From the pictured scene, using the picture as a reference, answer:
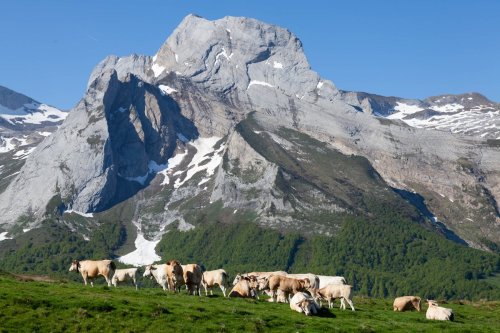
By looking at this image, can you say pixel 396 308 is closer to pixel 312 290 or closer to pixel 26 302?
pixel 312 290

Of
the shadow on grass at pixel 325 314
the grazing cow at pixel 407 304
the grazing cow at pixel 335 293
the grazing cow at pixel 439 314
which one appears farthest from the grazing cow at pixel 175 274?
the grazing cow at pixel 439 314

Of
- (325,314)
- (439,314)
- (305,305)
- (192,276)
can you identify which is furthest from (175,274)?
(439,314)

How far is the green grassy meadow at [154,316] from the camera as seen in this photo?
47562 mm

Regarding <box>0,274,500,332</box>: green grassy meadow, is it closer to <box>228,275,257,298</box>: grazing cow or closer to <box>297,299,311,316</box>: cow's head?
<box>297,299,311,316</box>: cow's head

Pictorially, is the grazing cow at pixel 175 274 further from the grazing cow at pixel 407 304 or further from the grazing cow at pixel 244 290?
the grazing cow at pixel 407 304

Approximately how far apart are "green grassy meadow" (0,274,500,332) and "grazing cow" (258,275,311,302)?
5.95 metres

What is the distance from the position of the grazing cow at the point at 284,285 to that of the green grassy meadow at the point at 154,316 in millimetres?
5954

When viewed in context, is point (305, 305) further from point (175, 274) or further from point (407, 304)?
point (407, 304)

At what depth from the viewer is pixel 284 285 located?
66.9 meters

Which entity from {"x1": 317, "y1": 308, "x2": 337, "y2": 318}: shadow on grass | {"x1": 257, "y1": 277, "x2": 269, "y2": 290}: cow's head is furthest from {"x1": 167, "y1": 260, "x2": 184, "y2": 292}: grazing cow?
{"x1": 317, "y1": 308, "x2": 337, "y2": 318}: shadow on grass

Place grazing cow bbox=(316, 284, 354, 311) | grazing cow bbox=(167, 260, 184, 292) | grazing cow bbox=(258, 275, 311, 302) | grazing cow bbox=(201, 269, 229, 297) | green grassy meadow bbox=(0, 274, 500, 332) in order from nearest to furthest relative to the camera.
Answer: green grassy meadow bbox=(0, 274, 500, 332), grazing cow bbox=(316, 284, 354, 311), grazing cow bbox=(167, 260, 184, 292), grazing cow bbox=(258, 275, 311, 302), grazing cow bbox=(201, 269, 229, 297)

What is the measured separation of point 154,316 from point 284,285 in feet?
65.5

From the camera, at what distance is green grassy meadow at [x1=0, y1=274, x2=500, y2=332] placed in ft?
156

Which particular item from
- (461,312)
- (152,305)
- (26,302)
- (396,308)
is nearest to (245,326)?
(152,305)
